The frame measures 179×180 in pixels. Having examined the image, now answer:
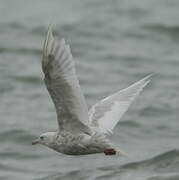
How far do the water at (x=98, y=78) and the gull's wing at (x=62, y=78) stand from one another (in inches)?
88.8

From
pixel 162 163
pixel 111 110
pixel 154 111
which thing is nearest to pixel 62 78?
pixel 111 110

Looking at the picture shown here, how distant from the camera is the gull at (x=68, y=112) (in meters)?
8.52

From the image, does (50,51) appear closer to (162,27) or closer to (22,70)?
(22,70)

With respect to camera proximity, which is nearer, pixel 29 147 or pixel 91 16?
pixel 29 147

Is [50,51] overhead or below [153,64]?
overhead

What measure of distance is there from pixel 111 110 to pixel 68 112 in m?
1.20

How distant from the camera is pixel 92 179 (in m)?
10.8

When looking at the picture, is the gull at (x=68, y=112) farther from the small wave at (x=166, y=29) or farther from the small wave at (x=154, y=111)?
the small wave at (x=166, y=29)

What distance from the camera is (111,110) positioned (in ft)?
32.0

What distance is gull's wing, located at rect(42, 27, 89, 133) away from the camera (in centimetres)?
851

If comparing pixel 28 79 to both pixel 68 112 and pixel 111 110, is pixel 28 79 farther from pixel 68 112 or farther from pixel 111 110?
pixel 68 112

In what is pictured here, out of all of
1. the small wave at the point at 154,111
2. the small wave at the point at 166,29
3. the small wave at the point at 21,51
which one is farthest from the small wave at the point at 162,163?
the small wave at the point at 166,29

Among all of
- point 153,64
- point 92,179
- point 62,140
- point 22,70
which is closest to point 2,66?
point 22,70

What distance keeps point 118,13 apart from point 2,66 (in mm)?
3805
